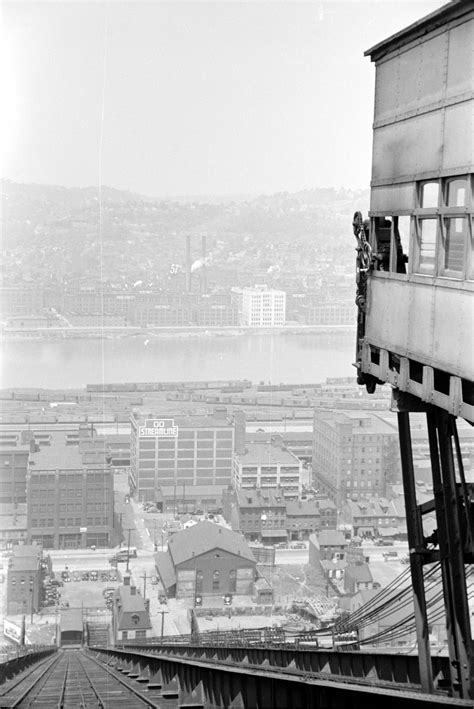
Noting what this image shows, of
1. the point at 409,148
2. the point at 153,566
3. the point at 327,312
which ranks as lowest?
the point at 153,566

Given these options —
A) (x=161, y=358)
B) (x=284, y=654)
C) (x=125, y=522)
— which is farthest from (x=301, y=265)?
(x=284, y=654)

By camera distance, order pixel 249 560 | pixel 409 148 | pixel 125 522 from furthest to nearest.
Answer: pixel 125 522 → pixel 249 560 → pixel 409 148

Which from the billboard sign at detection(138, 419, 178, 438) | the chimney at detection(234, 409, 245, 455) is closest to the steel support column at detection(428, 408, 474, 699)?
the chimney at detection(234, 409, 245, 455)

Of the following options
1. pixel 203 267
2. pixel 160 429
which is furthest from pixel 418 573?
pixel 203 267

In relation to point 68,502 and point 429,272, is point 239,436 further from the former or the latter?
point 429,272

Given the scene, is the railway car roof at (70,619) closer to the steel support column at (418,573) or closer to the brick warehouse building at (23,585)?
the brick warehouse building at (23,585)

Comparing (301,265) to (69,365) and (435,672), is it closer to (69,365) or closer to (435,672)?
(69,365)

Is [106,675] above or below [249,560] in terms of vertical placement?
above
